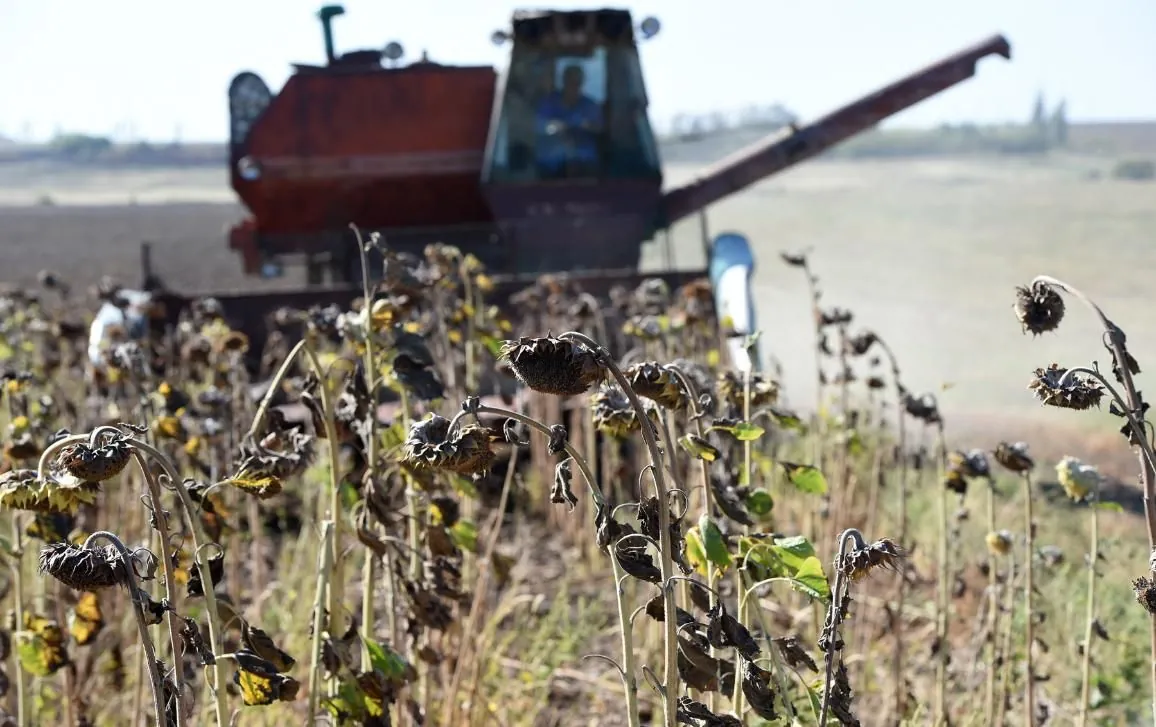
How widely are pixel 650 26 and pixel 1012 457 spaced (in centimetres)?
532

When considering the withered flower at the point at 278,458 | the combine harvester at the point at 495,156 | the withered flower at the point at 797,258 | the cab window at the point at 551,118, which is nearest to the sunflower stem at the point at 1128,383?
the withered flower at the point at 278,458

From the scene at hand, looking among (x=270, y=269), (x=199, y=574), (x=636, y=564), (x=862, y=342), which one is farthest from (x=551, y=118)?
(x=636, y=564)

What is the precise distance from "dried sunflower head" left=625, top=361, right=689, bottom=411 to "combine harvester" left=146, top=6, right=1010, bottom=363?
4.99m

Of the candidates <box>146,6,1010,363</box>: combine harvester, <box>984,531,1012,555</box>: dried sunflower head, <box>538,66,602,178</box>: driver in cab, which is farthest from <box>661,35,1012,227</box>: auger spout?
<box>984,531,1012,555</box>: dried sunflower head

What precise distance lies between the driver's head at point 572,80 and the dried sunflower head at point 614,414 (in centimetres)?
599

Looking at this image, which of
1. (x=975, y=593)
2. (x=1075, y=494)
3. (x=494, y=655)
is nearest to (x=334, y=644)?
(x=1075, y=494)

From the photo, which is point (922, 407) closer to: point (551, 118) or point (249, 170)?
point (551, 118)

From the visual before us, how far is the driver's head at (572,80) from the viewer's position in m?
7.11

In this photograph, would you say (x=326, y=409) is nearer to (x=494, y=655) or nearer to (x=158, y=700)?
(x=158, y=700)

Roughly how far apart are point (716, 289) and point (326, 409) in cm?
455

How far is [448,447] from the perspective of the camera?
1.13 metres

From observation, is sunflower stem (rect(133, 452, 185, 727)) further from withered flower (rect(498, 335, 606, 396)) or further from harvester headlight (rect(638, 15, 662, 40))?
harvester headlight (rect(638, 15, 662, 40))

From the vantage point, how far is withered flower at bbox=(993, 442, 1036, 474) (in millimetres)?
1804

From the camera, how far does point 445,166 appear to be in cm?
759
